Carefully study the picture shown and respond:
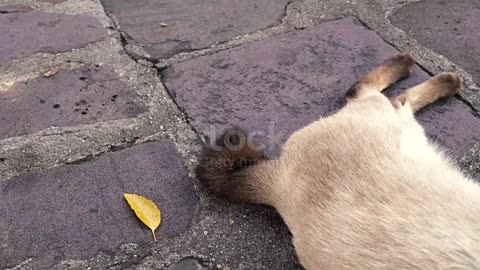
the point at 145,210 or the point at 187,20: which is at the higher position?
the point at 187,20

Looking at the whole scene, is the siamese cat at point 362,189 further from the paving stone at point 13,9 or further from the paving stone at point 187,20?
the paving stone at point 13,9

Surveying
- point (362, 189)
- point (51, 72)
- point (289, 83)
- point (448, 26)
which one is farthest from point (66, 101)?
point (448, 26)

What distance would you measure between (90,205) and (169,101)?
1.13 feet

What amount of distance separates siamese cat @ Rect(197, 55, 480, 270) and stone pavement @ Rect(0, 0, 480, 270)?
0.07m

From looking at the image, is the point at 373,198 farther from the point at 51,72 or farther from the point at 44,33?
the point at 44,33

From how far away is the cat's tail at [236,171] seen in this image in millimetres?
1384

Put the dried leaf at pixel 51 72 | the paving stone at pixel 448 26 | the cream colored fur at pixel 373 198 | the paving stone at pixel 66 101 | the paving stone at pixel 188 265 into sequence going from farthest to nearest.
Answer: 1. the paving stone at pixel 448 26
2. the dried leaf at pixel 51 72
3. the paving stone at pixel 66 101
4. the paving stone at pixel 188 265
5. the cream colored fur at pixel 373 198

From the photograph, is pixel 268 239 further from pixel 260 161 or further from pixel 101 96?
pixel 101 96

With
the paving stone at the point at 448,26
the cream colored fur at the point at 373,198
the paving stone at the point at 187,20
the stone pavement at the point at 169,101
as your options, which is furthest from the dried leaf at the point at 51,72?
the paving stone at the point at 448,26

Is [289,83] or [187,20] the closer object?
[289,83]

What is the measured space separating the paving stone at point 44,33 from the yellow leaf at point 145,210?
1.81 ft

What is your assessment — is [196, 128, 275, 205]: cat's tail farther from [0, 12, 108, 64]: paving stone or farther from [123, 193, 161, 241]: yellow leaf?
[0, 12, 108, 64]: paving stone

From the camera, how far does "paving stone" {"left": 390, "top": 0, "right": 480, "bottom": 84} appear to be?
1758 millimetres

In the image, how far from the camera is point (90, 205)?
1.38 m
